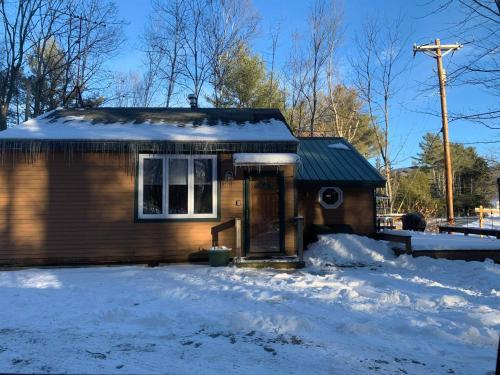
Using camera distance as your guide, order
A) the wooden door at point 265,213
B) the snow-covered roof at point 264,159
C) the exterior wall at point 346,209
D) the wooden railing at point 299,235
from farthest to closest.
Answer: the exterior wall at point 346,209 < the wooden door at point 265,213 < the wooden railing at point 299,235 < the snow-covered roof at point 264,159

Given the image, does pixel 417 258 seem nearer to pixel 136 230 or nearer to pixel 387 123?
pixel 136 230

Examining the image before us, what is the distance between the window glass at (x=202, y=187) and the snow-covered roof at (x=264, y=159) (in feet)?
3.05

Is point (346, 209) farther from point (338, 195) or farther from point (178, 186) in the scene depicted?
point (178, 186)

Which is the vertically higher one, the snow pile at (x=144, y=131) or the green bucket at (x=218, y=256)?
the snow pile at (x=144, y=131)

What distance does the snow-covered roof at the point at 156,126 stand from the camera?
9.85 meters

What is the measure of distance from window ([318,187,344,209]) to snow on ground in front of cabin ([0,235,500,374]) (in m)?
4.13

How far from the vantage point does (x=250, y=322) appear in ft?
17.4

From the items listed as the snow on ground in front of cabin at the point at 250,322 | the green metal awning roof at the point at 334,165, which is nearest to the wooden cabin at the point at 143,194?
the snow on ground in front of cabin at the point at 250,322

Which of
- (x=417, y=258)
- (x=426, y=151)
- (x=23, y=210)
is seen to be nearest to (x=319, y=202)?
(x=417, y=258)

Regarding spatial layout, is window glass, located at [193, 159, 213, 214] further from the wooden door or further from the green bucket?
the green bucket

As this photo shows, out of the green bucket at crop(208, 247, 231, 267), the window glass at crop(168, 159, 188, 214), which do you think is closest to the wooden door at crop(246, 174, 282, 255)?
the green bucket at crop(208, 247, 231, 267)

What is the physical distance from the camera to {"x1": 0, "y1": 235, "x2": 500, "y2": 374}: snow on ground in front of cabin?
4.09 metres

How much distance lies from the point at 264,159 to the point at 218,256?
2364mm

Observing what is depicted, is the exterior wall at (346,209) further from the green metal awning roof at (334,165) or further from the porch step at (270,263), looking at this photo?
the porch step at (270,263)
